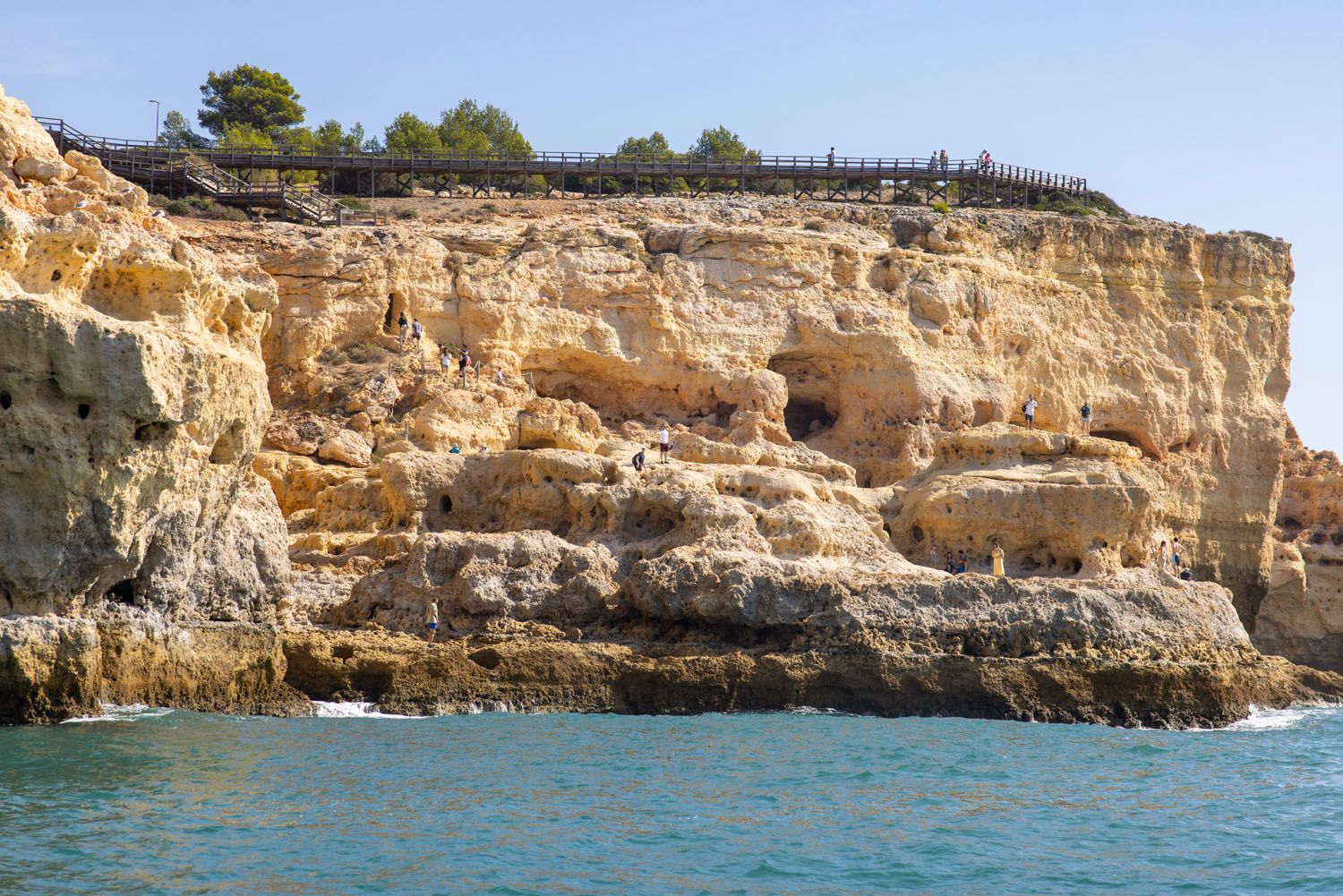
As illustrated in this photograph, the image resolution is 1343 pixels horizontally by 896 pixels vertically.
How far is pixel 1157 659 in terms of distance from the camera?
29297 millimetres

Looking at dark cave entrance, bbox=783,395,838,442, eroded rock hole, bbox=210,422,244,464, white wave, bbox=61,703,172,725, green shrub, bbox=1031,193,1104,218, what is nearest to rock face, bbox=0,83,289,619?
eroded rock hole, bbox=210,422,244,464

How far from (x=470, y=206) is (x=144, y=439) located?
71.1 ft

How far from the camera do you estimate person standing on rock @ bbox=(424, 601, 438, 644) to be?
2794 centimetres

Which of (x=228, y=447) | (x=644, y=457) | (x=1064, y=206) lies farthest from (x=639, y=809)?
(x=1064, y=206)

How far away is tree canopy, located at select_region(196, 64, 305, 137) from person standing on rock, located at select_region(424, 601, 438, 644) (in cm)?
3694

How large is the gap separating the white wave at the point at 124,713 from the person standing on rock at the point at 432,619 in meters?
→ 4.69

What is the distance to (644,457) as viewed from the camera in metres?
33.5

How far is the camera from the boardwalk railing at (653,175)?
4716 cm

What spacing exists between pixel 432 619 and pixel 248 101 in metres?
38.4

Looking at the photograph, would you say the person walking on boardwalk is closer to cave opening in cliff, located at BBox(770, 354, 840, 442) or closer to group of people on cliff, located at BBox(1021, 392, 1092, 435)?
group of people on cliff, located at BBox(1021, 392, 1092, 435)

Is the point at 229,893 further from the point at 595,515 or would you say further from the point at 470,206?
the point at 470,206

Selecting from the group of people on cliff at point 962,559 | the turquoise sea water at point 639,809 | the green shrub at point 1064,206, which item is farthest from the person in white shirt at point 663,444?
the green shrub at point 1064,206

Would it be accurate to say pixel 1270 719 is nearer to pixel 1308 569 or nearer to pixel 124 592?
pixel 1308 569

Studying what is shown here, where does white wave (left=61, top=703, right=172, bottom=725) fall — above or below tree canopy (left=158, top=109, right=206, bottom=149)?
below
